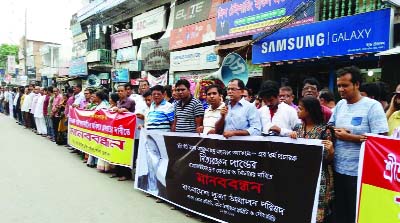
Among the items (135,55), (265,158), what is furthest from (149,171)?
(135,55)

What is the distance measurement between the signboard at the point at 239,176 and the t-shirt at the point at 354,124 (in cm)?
20

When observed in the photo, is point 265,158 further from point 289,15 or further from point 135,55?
point 135,55

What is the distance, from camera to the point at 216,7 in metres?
13.8

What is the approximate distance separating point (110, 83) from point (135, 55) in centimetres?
484

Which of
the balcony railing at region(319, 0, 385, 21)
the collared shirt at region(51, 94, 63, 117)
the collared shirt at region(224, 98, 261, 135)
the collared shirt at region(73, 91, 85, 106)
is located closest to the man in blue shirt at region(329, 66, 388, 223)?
the collared shirt at region(224, 98, 261, 135)

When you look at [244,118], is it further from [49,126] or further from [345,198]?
[49,126]

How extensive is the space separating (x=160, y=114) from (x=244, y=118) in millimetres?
1940

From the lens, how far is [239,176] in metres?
4.31

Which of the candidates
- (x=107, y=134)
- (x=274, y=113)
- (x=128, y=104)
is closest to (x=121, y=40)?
(x=128, y=104)

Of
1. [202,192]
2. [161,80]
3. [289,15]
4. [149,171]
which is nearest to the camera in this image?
[202,192]

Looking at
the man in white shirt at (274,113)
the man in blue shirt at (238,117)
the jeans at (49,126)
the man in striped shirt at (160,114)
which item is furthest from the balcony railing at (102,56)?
the man in blue shirt at (238,117)

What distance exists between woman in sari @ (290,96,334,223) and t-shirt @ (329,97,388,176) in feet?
0.31

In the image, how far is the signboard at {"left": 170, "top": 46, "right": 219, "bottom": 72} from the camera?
1426cm

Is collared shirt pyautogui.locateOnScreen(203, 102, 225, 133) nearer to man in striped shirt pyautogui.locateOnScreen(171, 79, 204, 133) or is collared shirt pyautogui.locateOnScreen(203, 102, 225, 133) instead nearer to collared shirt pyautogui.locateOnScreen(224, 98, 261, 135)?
man in striped shirt pyautogui.locateOnScreen(171, 79, 204, 133)
